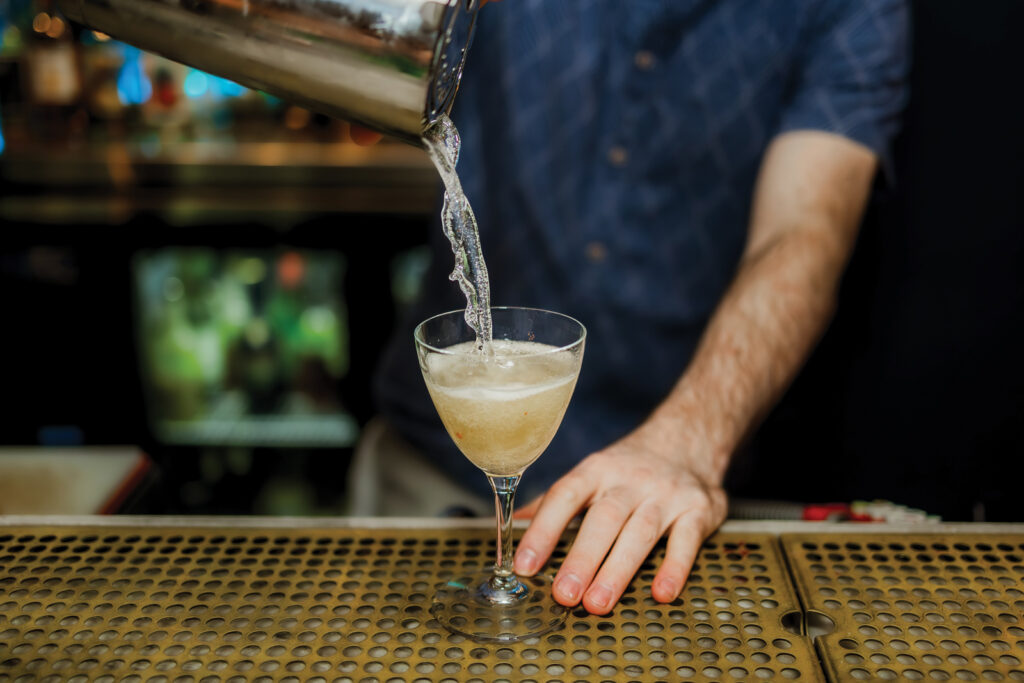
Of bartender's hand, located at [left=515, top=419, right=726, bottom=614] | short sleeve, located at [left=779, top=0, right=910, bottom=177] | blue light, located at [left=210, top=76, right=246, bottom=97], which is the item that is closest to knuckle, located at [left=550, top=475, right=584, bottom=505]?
bartender's hand, located at [left=515, top=419, right=726, bottom=614]

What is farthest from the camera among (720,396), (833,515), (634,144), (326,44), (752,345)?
(634,144)

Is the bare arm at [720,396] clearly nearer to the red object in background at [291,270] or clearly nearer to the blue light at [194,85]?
the red object in background at [291,270]

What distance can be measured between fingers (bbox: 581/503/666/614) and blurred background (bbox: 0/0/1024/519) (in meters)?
0.98

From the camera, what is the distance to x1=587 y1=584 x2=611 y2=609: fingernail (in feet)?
3.11

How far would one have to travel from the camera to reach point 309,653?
0.87 meters

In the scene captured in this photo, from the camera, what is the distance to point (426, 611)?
95 centimetres

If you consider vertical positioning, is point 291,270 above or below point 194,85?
below

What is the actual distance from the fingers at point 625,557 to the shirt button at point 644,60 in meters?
0.97

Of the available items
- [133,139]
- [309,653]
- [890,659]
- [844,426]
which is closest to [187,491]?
[133,139]

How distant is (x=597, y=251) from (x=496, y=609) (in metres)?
0.99

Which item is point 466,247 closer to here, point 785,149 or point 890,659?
point 890,659

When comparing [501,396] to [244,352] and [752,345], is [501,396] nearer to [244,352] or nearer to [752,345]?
[752,345]

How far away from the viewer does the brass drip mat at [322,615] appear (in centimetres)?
85

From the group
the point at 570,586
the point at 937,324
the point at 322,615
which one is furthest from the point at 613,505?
the point at 937,324
